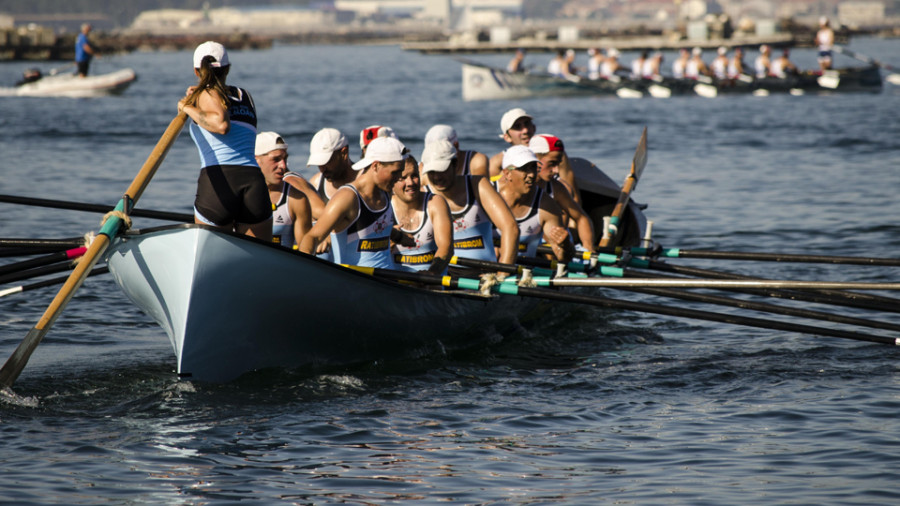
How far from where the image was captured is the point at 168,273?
252 inches

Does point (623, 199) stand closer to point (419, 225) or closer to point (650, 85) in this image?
point (419, 225)

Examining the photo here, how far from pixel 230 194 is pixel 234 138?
372 mm

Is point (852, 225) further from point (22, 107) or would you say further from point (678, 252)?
point (22, 107)

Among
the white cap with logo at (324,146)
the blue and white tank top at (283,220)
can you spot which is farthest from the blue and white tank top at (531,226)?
the blue and white tank top at (283,220)

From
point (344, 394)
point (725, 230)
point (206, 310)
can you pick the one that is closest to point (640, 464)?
point (344, 394)

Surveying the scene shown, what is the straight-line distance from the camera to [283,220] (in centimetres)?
832

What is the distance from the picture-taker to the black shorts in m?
6.86

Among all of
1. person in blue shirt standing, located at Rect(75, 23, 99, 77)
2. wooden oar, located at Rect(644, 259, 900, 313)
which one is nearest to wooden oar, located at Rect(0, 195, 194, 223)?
wooden oar, located at Rect(644, 259, 900, 313)

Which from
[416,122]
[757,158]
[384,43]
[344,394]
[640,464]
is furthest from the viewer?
[384,43]

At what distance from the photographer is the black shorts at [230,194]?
6.86m

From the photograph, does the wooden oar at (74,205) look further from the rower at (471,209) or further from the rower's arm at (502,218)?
the rower's arm at (502,218)

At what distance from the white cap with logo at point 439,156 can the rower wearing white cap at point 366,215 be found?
571 mm

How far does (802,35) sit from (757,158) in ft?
203

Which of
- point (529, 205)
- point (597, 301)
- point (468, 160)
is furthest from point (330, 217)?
point (468, 160)
